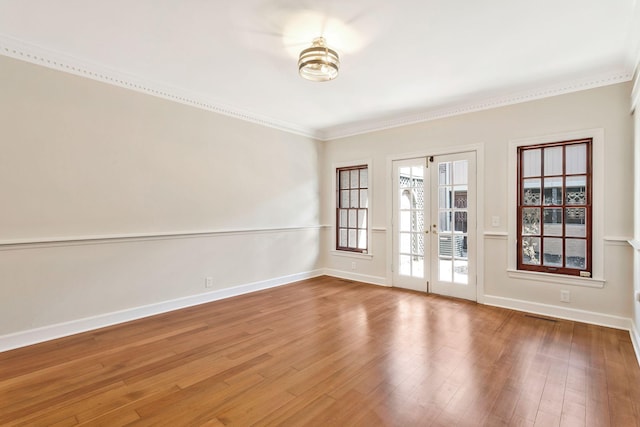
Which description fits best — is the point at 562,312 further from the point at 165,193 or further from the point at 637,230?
the point at 165,193

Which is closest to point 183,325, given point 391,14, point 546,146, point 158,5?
point 158,5

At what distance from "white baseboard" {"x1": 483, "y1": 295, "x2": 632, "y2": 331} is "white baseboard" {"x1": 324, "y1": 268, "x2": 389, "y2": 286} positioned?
1628 millimetres

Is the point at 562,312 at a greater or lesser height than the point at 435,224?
lesser

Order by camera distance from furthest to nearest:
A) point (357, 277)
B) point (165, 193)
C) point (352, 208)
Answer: point (352, 208) < point (357, 277) < point (165, 193)

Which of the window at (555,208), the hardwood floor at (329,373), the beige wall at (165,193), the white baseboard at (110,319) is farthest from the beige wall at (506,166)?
the white baseboard at (110,319)

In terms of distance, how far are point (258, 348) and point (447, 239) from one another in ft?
10.2

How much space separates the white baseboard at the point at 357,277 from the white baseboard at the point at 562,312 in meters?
1.63

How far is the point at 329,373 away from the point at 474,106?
391 cm

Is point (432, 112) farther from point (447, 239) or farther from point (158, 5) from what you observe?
point (158, 5)

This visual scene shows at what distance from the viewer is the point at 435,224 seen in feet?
15.5

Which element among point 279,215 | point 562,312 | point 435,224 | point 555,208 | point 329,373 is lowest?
point 329,373

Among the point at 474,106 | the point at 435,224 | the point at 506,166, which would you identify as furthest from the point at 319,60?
the point at 435,224

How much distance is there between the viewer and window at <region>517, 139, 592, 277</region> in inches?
141

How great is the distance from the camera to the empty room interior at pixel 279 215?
2289 mm
